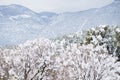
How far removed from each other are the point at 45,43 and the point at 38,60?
1393 millimetres

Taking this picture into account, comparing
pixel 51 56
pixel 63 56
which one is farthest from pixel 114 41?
pixel 51 56

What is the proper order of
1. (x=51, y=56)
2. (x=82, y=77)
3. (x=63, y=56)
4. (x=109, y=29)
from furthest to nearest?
(x=109, y=29)
(x=63, y=56)
(x=51, y=56)
(x=82, y=77)

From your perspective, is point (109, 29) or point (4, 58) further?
point (109, 29)

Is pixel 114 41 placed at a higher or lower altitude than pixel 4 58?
lower

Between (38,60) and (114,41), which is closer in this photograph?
(38,60)

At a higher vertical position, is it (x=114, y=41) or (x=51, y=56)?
(x=51, y=56)

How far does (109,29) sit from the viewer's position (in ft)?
178

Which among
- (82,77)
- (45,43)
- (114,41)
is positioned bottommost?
(114,41)

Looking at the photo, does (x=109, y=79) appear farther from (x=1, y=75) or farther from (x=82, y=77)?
(x=1, y=75)

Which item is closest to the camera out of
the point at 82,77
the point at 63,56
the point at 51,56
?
the point at 82,77

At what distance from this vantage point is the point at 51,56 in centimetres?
2595

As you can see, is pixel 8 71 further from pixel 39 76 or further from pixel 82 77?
pixel 82 77

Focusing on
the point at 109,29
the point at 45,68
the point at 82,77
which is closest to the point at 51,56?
the point at 45,68

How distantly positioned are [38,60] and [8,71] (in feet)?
7.95
